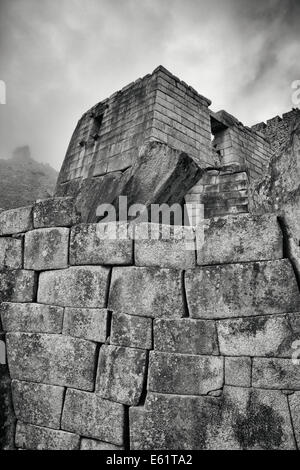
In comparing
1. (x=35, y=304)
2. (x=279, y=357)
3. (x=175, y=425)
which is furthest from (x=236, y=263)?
(x=35, y=304)

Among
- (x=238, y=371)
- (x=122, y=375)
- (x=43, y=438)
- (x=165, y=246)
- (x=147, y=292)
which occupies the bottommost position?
(x=43, y=438)

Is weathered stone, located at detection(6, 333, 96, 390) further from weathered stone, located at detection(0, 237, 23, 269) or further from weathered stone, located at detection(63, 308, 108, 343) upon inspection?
weathered stone, located at detection(0, 237, 23, 269)

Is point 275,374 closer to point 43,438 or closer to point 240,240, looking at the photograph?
point 240,240

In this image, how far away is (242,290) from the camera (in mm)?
2393

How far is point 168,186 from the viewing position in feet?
15.7

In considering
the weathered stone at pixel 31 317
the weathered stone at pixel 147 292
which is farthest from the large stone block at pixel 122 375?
the weathered stone at pixel 31 317

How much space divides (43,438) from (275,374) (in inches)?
95.5

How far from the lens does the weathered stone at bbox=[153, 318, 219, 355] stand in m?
2.43

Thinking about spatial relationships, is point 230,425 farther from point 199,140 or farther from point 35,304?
point 199,140

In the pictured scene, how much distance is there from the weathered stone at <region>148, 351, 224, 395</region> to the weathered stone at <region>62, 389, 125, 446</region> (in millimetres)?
456

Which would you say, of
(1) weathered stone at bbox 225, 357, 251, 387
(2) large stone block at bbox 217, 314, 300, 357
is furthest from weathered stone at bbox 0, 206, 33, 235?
(1) weathered stone at bbox 225, 357, 251, 387

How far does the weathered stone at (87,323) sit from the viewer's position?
277cm

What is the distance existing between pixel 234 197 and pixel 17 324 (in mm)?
3954

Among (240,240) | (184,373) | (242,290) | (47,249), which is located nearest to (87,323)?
(47,249)
